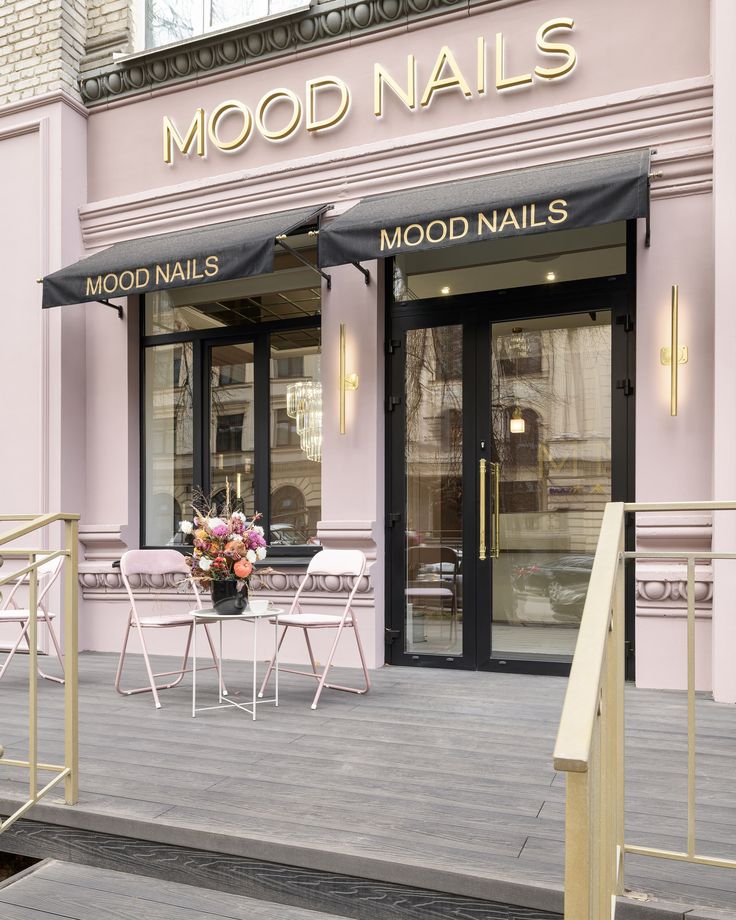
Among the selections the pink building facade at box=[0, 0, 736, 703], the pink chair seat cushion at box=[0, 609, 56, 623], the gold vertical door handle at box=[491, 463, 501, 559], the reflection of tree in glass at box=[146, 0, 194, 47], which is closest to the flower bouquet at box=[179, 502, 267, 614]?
the pink building facade at box=[0, 0, 736, 703]

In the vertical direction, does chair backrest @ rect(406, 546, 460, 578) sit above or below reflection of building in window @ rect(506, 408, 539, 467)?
below

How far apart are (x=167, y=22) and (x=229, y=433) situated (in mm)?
3420

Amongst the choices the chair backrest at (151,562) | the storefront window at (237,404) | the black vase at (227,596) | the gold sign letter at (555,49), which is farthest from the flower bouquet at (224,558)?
the gold sign letter at (555,49)

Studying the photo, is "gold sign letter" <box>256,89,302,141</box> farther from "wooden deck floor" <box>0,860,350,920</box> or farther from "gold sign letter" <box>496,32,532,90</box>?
"wooden deck floor" <box>0,860,350,920</box>

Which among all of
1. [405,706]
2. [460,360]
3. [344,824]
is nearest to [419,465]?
[460,360]

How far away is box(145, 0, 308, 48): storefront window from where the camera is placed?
6.27 m

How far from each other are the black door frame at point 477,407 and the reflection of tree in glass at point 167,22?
289cm

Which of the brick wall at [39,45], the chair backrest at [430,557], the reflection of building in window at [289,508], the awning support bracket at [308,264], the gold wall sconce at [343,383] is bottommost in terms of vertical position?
the chair backrest at [430,557]

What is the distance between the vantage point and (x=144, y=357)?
6.56m

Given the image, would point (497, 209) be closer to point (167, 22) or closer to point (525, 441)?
point (525, 441)

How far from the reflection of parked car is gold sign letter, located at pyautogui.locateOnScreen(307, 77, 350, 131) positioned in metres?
3.34

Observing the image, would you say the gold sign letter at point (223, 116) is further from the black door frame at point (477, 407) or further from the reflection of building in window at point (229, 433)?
the reflection of building in window at point (229, 433)

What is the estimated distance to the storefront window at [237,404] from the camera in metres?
6.03

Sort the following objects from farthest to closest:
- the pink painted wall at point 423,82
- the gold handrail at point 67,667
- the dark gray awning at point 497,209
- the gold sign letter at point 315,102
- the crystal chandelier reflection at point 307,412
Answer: the crystal chandelier reflection at point 307,412 → the gold sign letter at point 315,102 → the pink painted wall at point 423,82 → the dark gray awning at point 497,209 → the gold handrail at point 67,667
